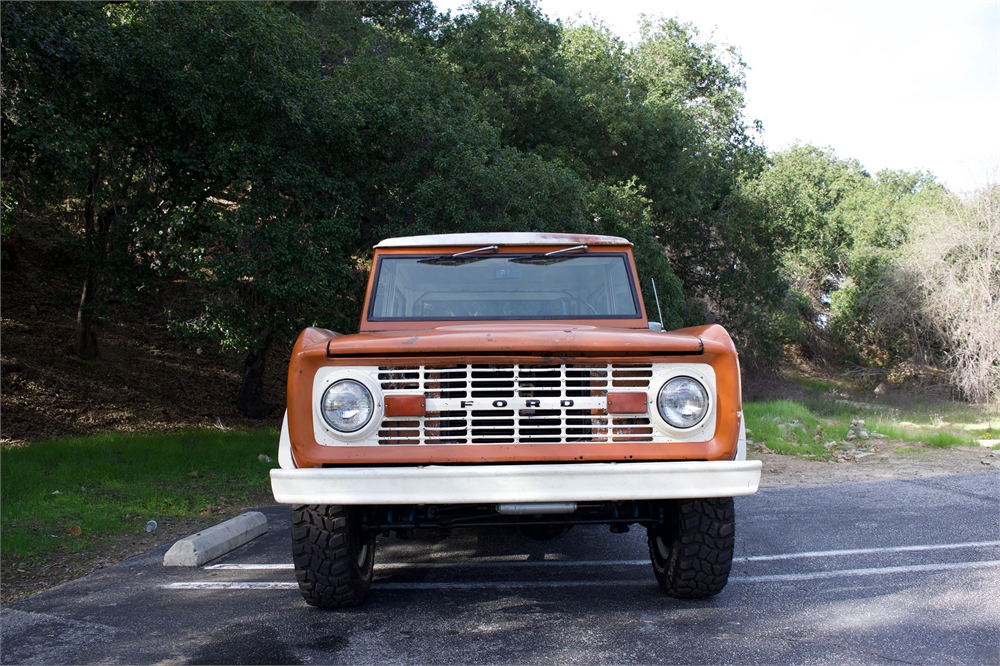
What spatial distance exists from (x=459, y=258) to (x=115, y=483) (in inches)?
193

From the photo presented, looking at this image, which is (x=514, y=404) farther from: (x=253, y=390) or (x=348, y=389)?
(x=253, y=390)

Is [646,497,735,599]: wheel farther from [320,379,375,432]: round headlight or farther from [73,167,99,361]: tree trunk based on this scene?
[73,167,99,361]: tree trunk

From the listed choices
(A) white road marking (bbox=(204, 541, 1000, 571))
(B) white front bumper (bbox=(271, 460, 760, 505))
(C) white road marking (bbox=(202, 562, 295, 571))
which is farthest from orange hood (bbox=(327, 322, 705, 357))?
(C) white road marking (bbox=(202, 562, 295, 571))

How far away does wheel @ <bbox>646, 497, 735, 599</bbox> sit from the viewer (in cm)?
392

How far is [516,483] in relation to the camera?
3.46 m

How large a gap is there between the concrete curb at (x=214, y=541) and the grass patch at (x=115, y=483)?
1.05 meters

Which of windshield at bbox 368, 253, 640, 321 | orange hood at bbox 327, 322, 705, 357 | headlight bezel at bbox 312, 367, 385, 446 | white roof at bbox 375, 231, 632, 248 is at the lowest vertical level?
headlight bezel at bbox 312, 367, 385, 446

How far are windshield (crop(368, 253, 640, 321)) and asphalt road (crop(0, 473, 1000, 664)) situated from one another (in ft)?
5.17

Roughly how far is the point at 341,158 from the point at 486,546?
20.2 feet

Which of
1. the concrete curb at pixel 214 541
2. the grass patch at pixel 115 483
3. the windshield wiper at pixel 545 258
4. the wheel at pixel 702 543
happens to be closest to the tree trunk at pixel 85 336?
the grass patch at pixel 115 483

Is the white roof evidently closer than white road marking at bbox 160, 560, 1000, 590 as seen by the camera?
No

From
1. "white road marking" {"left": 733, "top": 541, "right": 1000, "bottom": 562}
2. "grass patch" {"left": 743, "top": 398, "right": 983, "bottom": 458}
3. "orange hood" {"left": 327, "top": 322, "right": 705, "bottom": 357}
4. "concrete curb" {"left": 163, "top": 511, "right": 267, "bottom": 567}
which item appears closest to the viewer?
"orange hood" {"left": 327, "top": 322, "right": 705, "bottom": 357}

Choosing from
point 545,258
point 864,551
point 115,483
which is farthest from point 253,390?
point 864,551

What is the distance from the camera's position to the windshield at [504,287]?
197 inches
